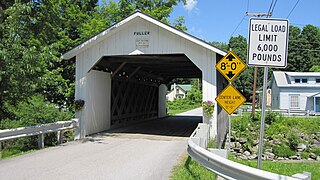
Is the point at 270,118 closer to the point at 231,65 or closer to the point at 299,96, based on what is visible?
the point at 299,96

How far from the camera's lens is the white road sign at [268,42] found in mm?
4891

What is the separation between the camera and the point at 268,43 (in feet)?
16.3

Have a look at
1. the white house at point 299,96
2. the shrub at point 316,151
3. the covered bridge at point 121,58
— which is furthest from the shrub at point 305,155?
the white house at point 299,96

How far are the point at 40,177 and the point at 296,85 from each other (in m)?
36.0

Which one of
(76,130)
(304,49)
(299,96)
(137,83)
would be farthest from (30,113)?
Result: (304,49)

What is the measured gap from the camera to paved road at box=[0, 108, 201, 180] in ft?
22.9

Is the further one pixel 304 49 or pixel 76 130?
pixel 304 49

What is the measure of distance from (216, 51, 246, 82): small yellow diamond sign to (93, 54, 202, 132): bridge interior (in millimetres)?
6301

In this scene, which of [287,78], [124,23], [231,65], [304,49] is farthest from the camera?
[304,49]

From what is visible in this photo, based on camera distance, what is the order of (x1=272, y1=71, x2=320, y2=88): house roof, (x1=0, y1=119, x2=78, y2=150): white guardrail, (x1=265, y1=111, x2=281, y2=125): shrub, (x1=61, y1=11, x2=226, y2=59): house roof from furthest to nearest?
(x1=272, y1=71, x2=320, y2=88): house roof < (x1=265, y1=111, x2=281, y2=125): shrub < (x1=61, y1=11, x2=226, y2=59): house roof < (x1=0, y1=119, x2=78, y2=150): white guardrail

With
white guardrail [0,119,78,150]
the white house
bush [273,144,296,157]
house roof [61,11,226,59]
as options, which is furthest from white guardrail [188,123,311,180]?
the white house

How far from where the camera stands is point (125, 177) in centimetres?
673

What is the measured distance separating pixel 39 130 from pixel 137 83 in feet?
34.3

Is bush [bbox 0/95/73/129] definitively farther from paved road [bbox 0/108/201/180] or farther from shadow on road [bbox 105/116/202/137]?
shadow on road [bbox 105/116/202/137]
